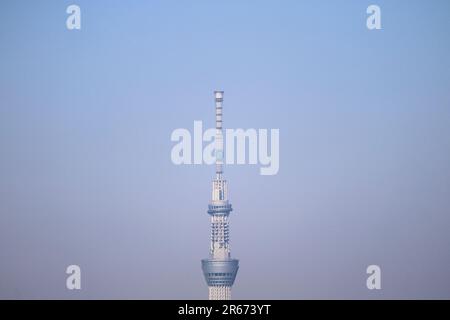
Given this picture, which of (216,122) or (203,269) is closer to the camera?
(216,122)
